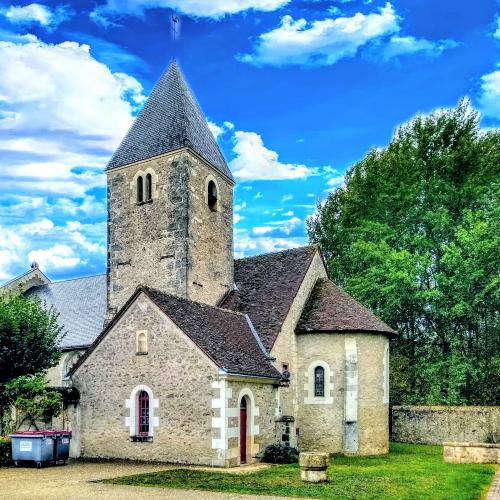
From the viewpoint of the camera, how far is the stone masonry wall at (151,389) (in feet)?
65.2

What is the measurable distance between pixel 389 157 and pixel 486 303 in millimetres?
10842

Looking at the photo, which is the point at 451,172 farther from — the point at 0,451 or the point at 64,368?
the point at 0,451

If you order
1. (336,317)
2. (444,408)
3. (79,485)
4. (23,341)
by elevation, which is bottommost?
(444,408)

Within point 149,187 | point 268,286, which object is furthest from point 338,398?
point 149,187

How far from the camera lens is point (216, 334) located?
873 inches

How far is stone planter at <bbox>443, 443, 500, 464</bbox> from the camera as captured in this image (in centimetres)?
2083

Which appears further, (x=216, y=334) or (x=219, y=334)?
(x=219, y=334)

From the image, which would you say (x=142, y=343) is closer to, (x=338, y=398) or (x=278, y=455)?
(x=278, y=455)

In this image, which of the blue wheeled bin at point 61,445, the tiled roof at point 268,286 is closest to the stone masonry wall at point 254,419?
the tiled roof at point 268,286

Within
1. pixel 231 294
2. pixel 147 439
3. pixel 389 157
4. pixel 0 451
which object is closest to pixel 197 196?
pixel 231 294

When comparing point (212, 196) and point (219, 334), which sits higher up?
point (212, 196)

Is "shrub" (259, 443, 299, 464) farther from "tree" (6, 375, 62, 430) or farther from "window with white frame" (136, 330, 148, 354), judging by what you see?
"tree" (6, 375, 62, 430)

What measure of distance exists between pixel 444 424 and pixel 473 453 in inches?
398

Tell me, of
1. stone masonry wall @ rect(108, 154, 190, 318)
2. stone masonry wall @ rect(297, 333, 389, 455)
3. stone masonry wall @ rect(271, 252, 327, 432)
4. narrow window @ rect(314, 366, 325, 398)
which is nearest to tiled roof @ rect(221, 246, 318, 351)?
stone masonry wall @ rect(271, 252, 327, 432)
